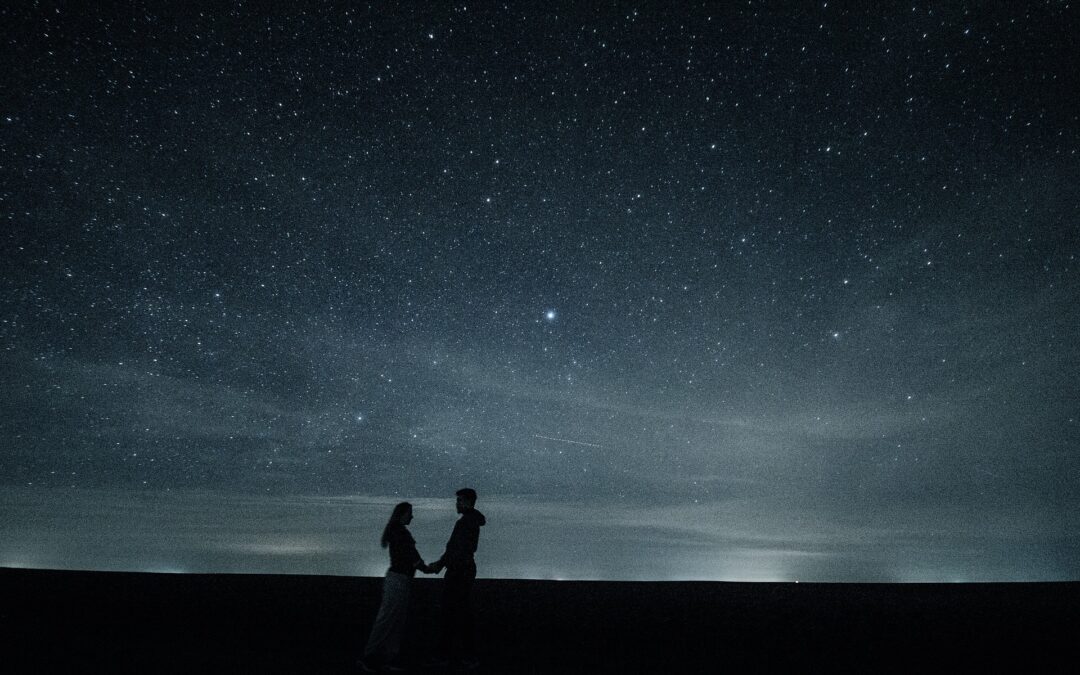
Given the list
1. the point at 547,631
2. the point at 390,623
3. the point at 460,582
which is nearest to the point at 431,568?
the point at 460,582

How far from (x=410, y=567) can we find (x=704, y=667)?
3.62 m

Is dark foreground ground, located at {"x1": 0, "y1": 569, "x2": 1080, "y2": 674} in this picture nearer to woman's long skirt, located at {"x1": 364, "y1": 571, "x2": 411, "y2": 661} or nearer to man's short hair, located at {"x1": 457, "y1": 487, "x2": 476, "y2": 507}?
woman's long skirt, located at {"x1": 364, "y1": 571, "x2": 411, "y2": 661}

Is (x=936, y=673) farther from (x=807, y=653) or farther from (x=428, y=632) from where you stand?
(x=428, y=632)

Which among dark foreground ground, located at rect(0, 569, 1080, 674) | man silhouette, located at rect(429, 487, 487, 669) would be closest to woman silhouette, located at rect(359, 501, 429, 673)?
man silhouette, located at rect(429, 487, 487, 669)

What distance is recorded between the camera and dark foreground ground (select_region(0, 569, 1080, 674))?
249 inches

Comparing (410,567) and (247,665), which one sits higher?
(410,567)

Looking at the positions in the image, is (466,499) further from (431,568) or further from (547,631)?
(547,631)

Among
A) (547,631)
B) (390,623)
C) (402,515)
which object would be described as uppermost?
(402,515)

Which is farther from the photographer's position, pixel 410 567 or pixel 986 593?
pixel 986 593

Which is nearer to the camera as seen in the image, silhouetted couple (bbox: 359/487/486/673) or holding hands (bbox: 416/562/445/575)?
silhouetted couple (bbox: 359/487/486/673)

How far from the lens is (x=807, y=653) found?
23.9 feet

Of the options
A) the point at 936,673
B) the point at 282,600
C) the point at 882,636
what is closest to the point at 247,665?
the point at 282,600

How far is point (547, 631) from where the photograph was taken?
8.46 meters

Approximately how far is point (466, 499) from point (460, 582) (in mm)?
906
